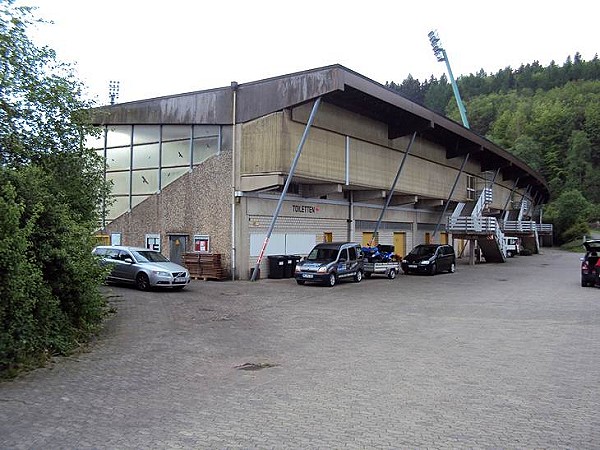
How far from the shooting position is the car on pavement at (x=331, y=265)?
20859mm

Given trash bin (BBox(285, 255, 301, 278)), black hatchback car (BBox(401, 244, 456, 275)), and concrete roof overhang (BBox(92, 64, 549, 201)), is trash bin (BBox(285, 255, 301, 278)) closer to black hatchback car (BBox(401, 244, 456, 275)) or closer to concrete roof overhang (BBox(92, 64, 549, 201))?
concrete roof overhang (BBox(92, 64, 549, 201))

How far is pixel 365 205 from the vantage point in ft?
101

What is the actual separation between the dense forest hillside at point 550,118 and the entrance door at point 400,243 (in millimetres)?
53233

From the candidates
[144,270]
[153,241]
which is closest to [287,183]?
[144,270]

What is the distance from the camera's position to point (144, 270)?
18281 millimetres

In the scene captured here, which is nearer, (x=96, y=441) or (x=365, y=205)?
(x=96, y=441)

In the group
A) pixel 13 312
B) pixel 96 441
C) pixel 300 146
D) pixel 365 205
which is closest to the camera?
pixel 96 441

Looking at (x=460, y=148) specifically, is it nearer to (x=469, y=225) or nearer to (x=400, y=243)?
(x=469, y=225)

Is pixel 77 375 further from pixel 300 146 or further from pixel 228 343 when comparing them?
pixel 300 146

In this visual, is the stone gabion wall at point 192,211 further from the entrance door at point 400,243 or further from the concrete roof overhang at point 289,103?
the entrance door at point 400,243

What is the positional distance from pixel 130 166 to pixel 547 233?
64242 mm

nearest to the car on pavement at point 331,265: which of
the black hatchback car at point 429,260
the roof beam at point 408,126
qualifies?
the black hatchback car at point 429,260

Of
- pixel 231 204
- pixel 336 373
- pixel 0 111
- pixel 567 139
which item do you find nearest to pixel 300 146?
pixel 231 204

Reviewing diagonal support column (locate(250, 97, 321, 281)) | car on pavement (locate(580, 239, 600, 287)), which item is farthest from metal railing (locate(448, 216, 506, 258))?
diagonal support column (locate(250, 97, 321, 281))
